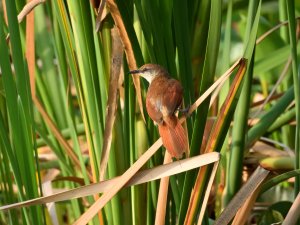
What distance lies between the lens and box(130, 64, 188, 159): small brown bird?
1.11 metres

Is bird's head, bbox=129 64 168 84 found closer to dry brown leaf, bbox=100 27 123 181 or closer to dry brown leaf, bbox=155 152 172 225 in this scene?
dry brown leaf, bbox=100 27 123 181

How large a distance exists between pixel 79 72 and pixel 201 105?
0.31 meters

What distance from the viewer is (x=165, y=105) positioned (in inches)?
50.6

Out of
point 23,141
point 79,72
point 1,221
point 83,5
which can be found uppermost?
point 83,5

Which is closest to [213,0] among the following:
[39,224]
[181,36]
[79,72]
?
[181,36]

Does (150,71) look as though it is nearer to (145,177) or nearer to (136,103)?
(136,103)

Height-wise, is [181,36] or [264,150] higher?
[181,36]

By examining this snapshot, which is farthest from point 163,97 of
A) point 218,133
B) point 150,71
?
point 218,133

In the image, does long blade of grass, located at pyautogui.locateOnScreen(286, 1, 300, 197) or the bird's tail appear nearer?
the bird's tail

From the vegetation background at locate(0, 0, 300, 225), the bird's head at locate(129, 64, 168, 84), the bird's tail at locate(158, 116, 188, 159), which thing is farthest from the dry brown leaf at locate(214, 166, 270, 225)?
the bird's head at locate(129, 64, 168, 84)

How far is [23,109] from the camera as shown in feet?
3.76

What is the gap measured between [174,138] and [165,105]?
0.67 feet

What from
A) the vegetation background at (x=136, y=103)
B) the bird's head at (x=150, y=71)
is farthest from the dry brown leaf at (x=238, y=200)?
the bird's head at (x=150, y=71)

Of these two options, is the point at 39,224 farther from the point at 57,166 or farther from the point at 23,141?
the point at 57,166
